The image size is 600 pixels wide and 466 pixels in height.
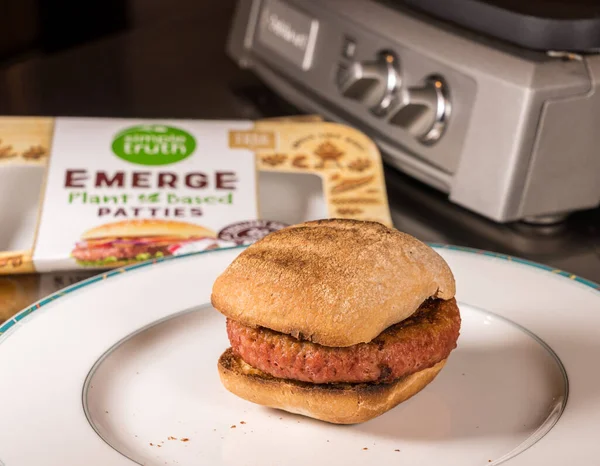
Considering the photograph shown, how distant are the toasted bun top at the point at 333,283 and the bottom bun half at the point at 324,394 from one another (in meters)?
0.06

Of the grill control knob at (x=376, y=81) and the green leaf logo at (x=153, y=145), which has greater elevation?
the grill control knob at (x=376, y=81)

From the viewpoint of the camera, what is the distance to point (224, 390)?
988 millimetres

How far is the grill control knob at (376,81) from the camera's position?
1414 mm

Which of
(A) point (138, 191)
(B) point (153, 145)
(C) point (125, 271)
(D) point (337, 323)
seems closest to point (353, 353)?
(D) point (337, 323)

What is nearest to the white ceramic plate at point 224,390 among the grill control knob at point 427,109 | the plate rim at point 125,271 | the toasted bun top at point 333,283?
the plate rim at point 125,271

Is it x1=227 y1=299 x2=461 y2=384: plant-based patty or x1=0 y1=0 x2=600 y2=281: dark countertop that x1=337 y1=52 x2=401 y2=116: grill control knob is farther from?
x1=227 y1=299 x2=461 y2=384: plant-based patty

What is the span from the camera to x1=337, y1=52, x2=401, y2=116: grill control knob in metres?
1.41

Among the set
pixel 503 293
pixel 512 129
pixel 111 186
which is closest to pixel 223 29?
pixel 111 186

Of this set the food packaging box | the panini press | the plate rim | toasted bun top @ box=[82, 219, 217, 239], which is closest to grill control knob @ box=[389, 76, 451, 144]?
the panini press

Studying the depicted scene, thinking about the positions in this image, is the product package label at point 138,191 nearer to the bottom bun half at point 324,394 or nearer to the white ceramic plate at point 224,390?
the white ceramic plate at point 224,390

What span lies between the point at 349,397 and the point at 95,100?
1.24 metres

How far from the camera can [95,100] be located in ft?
6.28

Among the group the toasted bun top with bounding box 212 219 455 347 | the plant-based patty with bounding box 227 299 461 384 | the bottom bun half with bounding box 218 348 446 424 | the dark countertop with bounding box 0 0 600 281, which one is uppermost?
the toasted bun top with bounding box 212 219 455 347

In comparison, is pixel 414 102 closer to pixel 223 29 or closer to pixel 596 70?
pixel 596 70
